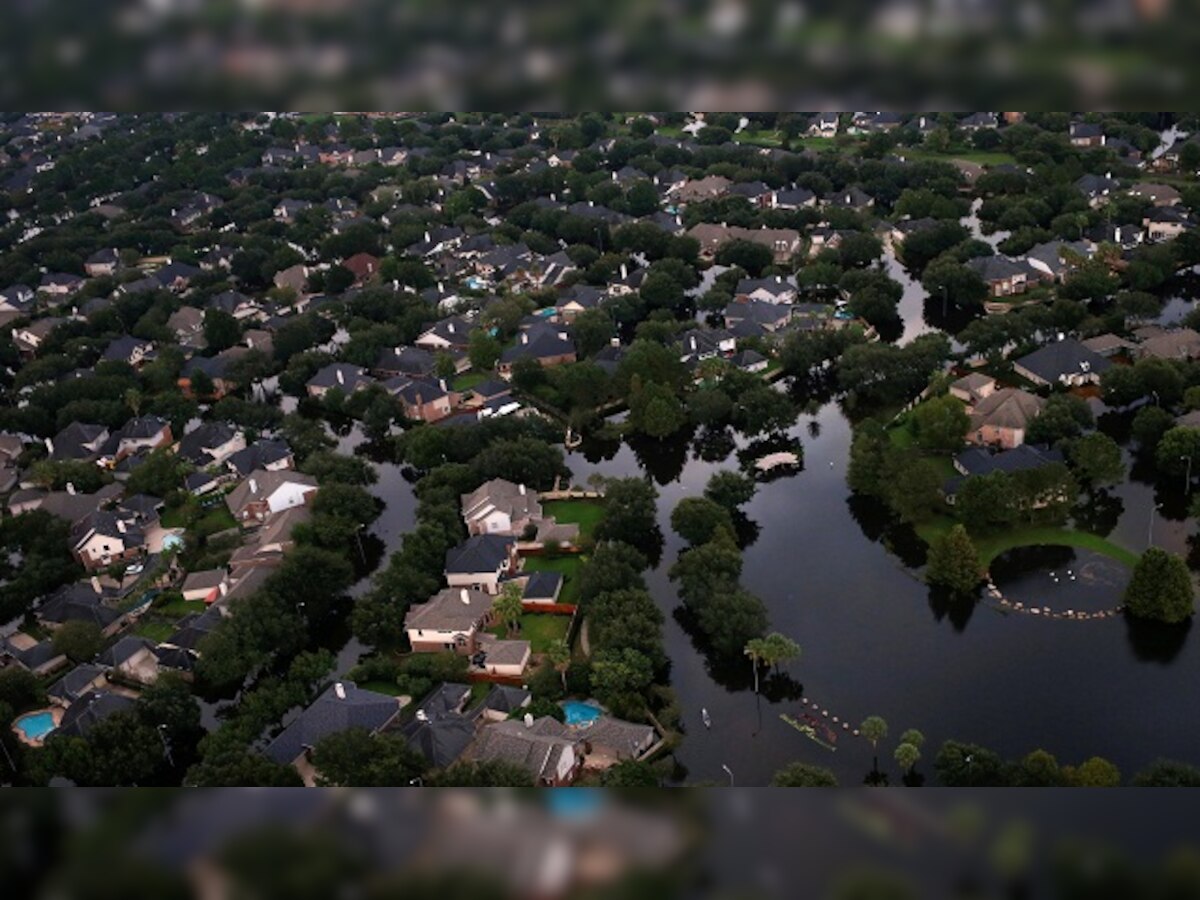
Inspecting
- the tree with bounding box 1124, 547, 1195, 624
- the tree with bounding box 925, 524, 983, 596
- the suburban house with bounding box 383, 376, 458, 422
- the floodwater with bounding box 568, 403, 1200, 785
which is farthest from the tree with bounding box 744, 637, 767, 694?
the suburban house with bounding box 383, 376, 458, 422

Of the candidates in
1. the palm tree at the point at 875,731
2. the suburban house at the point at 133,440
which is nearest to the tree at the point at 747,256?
the suburban house at the point at 133,440

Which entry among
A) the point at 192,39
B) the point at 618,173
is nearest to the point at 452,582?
the point at 192,39

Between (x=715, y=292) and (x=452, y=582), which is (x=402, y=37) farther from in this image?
(x=715, y=292)

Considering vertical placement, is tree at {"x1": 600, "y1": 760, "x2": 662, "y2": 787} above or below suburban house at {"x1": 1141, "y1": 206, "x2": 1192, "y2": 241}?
below

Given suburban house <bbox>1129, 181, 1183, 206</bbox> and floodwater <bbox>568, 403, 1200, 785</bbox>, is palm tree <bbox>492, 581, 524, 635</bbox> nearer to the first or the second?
floodwater <bbox>568, 403, 1200, 785</bbox>

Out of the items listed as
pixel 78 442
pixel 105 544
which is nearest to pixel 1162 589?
pixel 105 544
